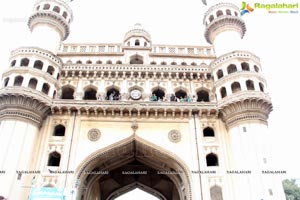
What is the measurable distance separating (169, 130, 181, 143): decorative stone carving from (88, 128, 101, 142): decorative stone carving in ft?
17.0

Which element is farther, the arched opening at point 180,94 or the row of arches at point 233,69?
the arched opening at point 180,94

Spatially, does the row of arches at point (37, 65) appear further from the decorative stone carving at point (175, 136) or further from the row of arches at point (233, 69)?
the row of arches at point (233, 69)

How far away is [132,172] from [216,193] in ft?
29.0

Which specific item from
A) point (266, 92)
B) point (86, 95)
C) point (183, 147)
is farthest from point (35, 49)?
point (266, 92)

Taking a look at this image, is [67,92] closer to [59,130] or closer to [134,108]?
[59,130]

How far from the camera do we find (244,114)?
19719mm

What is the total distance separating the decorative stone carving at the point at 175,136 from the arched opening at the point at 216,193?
4.03m

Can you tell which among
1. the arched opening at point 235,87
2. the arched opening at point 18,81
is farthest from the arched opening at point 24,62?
the arched opening at point 235,87

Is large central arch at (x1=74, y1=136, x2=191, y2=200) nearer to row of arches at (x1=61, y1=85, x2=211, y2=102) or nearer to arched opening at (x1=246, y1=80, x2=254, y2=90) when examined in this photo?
row of arches at (x1=61, y1=85, x2=211, y2=102)

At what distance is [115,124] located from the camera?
20.8m

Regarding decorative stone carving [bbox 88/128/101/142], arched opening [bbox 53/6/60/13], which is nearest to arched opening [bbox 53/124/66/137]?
decorative stone carving [bbox 88/128/101/142]

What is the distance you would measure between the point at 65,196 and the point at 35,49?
11595 mm

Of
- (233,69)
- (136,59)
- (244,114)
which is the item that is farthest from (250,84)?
(136,59)

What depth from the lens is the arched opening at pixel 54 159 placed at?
19.7 metres
